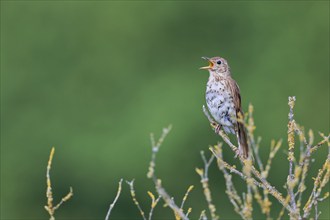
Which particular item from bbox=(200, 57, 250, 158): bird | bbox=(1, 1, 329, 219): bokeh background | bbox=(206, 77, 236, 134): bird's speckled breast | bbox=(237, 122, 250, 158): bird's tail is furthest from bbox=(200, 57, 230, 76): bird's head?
bbox=(1, 1, 329, 219): bokeh background

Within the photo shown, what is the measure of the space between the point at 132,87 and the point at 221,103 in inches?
1108

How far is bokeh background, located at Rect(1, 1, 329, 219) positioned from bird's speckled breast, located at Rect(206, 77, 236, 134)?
2040 cm

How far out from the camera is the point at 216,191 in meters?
33.7

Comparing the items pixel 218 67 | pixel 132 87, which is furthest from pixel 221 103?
pixel 132 87

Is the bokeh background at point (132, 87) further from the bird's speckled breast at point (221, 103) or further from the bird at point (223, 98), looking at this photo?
the bird's speckled breast at point (221, 103)

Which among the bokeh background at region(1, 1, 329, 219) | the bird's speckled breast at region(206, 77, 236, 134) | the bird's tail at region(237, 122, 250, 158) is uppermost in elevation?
the bokeh background at region(1, 1, 329, 219)

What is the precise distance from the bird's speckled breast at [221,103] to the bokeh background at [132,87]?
2040cm

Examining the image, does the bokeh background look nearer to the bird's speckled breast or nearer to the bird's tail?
the bird's speckled breast

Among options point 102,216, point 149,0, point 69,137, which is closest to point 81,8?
point 149,0

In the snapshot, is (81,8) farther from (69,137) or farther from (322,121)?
(322,121)

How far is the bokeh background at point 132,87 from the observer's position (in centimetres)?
3478

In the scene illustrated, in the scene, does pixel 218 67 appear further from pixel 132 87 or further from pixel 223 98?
pixel 132 87

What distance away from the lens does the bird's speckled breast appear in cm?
1093

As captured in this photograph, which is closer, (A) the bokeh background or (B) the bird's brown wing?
(B) the bird's brown wing
